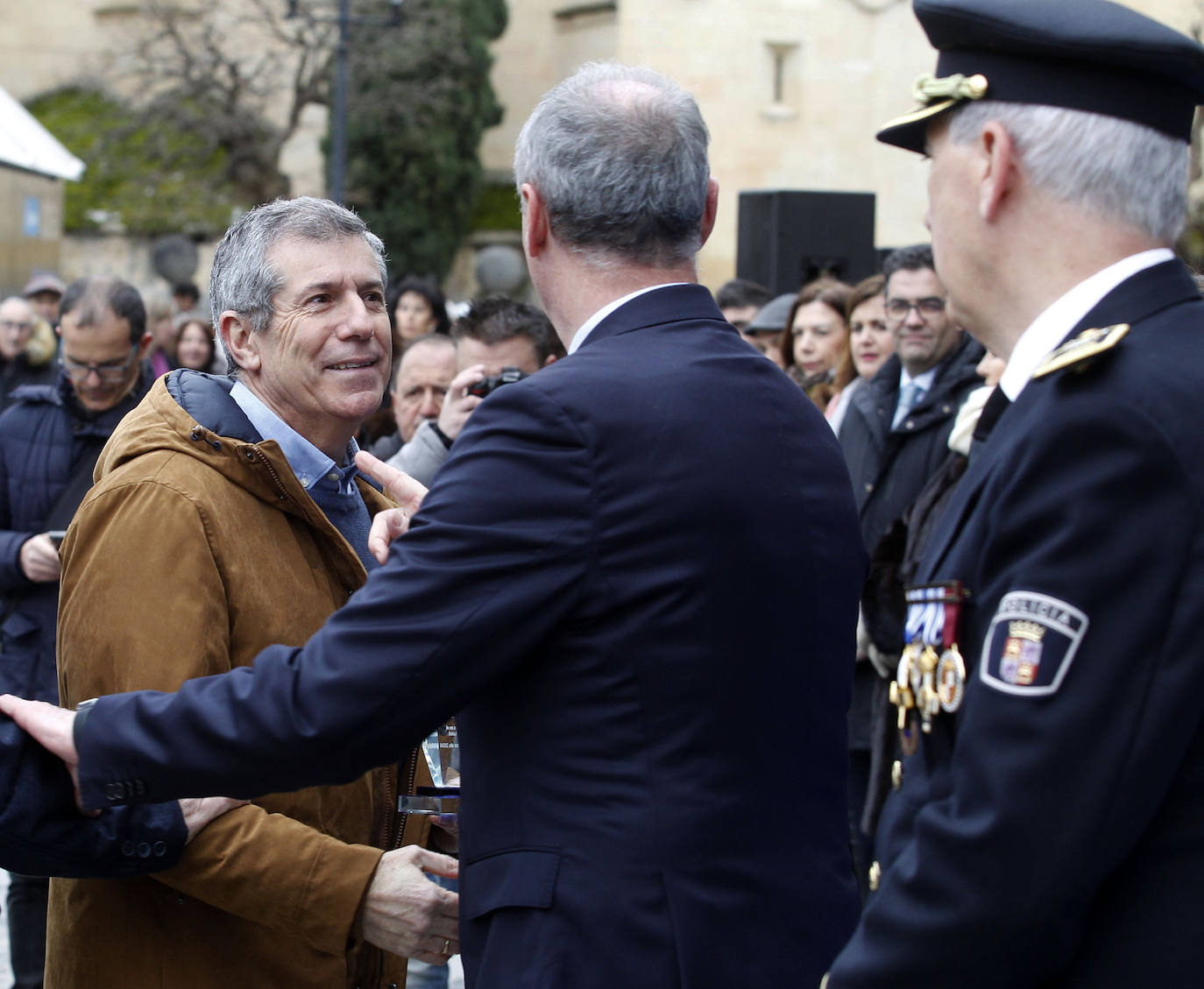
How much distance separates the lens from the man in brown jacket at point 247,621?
2.50 m

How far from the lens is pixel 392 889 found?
2.51 m

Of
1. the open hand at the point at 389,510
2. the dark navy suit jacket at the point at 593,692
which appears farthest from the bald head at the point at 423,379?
the dark navy suit jacket at the point at 593,692

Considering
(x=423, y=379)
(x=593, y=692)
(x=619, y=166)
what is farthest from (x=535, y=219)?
(x=423, y=379)

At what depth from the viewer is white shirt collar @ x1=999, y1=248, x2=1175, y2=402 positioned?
1689mm

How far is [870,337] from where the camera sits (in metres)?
6.54

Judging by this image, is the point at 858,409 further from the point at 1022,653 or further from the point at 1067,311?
the point at 1022,653

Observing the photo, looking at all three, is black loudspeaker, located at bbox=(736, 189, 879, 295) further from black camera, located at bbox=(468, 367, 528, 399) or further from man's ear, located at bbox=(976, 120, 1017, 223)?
man's ear, located at bbox=(976, 120, 1017, 223)

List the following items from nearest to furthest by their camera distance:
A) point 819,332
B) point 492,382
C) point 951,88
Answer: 1. point 951,88
2. point 492,382
3. point 819,332

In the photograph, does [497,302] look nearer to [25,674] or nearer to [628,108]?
[25,674]

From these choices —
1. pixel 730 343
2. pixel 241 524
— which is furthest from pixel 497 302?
pixel 730 343

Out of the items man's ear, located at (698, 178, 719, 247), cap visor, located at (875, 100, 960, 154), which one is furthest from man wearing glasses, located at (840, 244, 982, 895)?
cap visor, located at (875, 100, 960, 154)

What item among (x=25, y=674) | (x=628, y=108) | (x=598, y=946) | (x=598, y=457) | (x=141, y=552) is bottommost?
(x=25, y=674)

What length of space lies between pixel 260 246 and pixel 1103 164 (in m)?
1.78

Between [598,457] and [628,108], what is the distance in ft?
1.73
